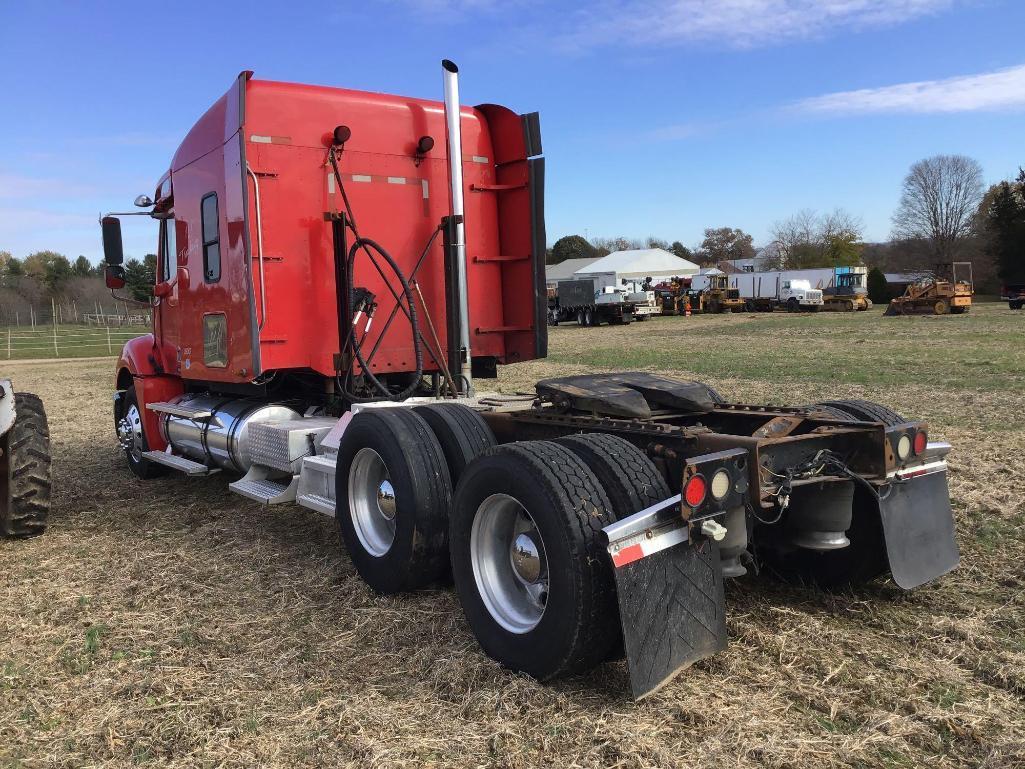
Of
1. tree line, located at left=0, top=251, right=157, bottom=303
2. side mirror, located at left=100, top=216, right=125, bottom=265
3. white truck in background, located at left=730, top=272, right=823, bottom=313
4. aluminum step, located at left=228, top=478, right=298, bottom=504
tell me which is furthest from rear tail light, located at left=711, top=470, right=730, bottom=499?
tree line, located at left=0, top=251, right=157, bottom=303

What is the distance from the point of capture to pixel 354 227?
19.2 ft

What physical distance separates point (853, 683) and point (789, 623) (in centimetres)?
62

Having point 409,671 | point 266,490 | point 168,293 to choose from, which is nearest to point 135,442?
point 168,293

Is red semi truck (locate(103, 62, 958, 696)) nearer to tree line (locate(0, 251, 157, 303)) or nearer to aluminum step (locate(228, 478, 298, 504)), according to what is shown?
aluminum step (locate(228, 478, 298, 504))

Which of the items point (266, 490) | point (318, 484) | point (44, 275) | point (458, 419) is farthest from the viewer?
point (44, 275)

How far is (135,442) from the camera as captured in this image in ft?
26.5

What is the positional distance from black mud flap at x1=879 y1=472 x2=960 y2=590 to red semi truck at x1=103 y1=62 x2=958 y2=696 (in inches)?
0.6

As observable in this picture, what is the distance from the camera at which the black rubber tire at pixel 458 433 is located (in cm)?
437

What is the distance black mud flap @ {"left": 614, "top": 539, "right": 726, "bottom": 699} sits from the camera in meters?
2.96

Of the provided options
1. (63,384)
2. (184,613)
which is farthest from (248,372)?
(63,384)

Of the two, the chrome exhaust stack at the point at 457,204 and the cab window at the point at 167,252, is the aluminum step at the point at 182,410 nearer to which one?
the cab window at the point at 167,252

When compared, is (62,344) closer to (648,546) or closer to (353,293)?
(353,293)

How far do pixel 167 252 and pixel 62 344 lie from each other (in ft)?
115

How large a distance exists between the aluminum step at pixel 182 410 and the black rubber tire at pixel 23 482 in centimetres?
110
